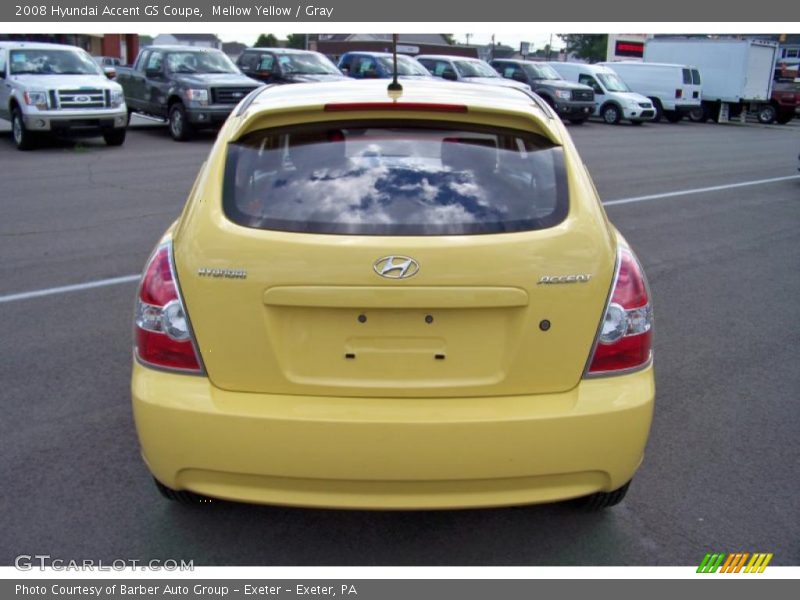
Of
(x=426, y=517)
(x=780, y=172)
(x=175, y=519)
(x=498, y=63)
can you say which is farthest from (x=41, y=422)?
(x=498, y=63)

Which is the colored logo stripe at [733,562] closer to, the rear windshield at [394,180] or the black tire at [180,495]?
the rear windshield at [394,180]

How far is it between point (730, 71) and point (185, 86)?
25.9 metres

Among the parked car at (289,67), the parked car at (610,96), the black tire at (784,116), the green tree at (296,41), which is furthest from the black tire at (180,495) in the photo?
the green tree at (296,41)

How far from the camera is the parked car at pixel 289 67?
2211 centimetres

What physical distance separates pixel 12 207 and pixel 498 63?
979 inches

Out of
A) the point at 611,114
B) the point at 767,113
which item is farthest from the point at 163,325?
the point at 767,113

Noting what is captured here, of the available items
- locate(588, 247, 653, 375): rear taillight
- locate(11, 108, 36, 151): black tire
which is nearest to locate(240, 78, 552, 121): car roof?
locate(588, 247, 653, 375): rear taillight

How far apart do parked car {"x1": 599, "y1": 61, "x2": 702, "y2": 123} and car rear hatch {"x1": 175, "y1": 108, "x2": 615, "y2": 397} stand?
3384 centimetres

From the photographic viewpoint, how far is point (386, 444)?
2980mm

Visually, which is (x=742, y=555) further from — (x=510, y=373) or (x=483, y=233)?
(x=483, y=233)

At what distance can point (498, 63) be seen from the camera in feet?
108

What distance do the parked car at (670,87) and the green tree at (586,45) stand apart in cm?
5801
